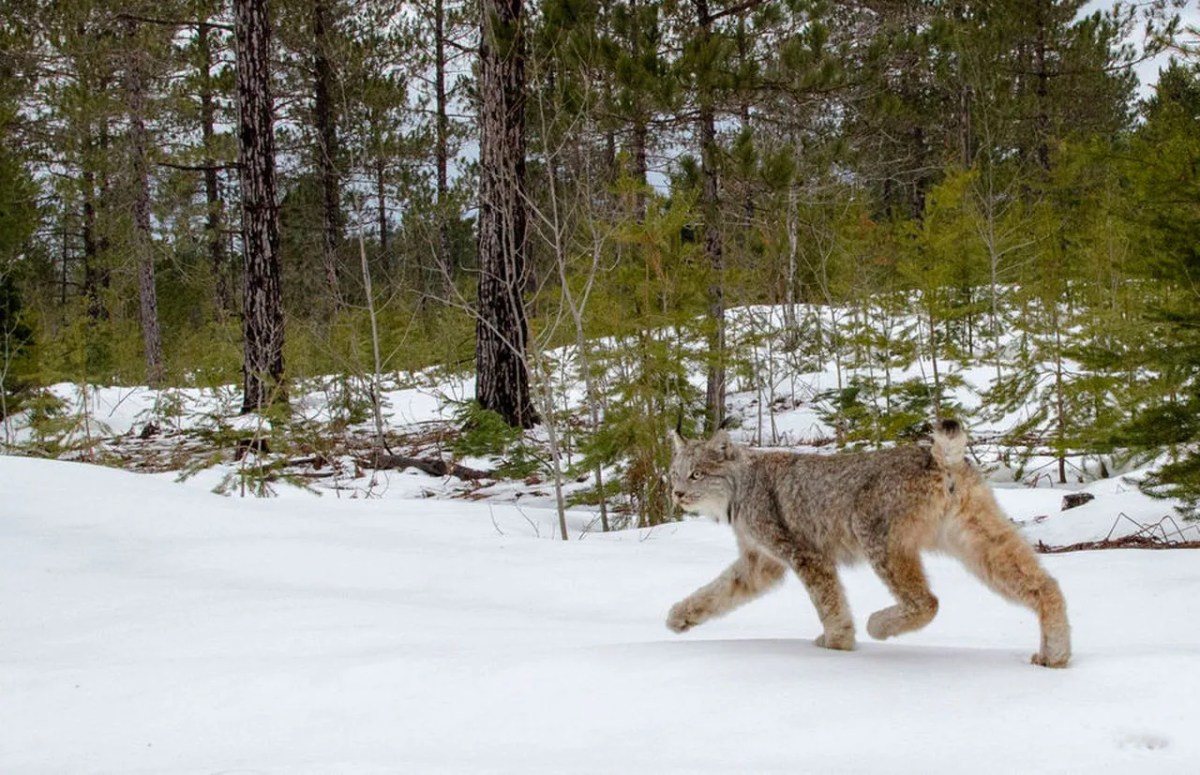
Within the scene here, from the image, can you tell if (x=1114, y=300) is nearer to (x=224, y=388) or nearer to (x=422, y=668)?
(x=422, y=668)

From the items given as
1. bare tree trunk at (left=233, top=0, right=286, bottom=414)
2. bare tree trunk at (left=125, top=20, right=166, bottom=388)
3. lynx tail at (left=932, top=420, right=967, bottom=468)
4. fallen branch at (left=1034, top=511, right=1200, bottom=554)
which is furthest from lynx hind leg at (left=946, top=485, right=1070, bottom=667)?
bare tree trunk at (left=125, top=20, right=166, bottom=388)

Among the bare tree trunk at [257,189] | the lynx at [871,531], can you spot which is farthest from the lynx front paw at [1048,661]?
the bare tree trunk at [257,189]

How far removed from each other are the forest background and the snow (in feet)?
6.84

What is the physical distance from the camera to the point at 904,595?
3547mm

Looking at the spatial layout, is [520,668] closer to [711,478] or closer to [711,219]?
[711,478]

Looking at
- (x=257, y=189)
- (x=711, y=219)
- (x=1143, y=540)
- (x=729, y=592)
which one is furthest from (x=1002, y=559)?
(x=257, y=189)

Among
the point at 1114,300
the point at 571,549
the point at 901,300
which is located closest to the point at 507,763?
the point at 571,549

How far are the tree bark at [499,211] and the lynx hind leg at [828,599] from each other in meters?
7.73

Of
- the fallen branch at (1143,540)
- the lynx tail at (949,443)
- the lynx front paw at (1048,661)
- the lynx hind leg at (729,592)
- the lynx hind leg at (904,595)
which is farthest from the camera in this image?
the fallen branch at (1143,540)

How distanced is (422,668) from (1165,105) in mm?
6509

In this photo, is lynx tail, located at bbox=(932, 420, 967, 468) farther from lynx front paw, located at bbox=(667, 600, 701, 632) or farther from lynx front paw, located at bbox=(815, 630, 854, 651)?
lynx front paw, located at bbox=(667, 600, 701, 632)

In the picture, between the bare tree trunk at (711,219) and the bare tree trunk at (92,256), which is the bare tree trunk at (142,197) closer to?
the bare tree trunk at (92,256)

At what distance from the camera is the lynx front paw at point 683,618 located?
4.12m

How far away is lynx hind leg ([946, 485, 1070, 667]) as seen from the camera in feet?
10.7
